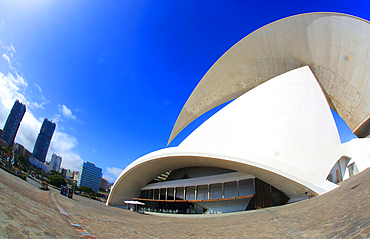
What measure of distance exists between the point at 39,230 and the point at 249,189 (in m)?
9.47

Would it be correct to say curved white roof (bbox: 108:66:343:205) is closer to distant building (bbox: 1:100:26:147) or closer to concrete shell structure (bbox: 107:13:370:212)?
concrete shell structure (bbox: 107:13:370:212)

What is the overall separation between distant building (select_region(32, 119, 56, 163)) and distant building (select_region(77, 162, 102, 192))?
70.9ft

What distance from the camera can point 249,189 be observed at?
9.56 meters

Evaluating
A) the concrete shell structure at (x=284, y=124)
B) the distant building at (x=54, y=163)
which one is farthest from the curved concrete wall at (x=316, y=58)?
the distant building at (x=54, y=163)

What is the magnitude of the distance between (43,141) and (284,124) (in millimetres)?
122192

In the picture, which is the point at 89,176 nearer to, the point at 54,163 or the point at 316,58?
the point at 54,163

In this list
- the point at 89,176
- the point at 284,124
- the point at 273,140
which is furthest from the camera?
the point at 89,176

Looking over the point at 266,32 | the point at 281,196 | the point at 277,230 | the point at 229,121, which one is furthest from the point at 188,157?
the point at 266,32

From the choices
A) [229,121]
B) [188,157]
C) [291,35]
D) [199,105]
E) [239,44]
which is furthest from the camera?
[199,105]

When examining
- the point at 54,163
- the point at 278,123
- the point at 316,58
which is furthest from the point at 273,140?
the point at 54,163

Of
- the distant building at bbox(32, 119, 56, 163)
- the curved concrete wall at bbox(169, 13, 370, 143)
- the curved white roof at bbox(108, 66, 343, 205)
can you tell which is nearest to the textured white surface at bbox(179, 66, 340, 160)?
the curved white roof at bbox(108, 66, 343, 205)

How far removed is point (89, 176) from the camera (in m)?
110

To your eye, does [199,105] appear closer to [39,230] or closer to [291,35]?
[291,35]

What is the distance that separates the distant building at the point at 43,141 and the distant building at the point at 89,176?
21617 mm
